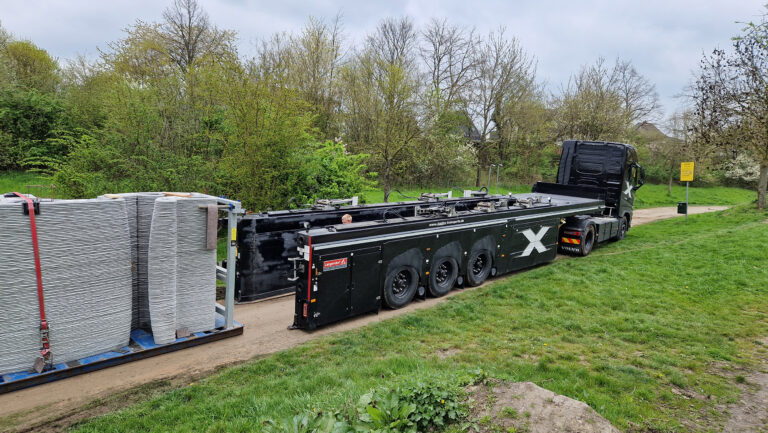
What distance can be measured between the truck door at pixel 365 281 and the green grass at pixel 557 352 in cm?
53

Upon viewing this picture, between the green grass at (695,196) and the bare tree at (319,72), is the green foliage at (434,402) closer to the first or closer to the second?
the bare tree at (319,72)

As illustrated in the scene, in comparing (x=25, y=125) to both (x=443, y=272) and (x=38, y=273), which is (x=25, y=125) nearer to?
(x=38, y=273)

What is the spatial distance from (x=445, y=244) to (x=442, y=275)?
0.73 m

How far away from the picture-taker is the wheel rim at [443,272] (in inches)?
341

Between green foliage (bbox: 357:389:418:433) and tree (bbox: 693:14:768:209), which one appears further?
tree (bbox: 693:14:768:209)

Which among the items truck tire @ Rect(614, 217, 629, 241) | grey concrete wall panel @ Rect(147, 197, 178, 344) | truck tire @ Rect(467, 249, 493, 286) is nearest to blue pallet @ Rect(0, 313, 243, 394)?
grey concrete wall panel @ Rect(147, 197, 178, 344)

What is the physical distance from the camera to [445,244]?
335 inches

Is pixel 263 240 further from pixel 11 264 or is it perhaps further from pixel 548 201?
pixel 548 201

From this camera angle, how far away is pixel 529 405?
3.57 m

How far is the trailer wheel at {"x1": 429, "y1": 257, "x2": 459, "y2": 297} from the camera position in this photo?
8.38m

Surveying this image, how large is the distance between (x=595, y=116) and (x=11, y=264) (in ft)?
96.3

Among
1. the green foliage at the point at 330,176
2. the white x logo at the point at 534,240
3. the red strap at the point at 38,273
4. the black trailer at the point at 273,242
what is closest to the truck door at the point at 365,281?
the black trailer at the point at 273,242

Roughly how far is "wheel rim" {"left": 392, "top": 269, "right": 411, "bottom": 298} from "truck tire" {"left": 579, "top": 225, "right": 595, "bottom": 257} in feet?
24.1

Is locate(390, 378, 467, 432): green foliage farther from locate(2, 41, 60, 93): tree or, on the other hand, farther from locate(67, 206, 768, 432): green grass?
locate(2, 41, 60, 93): tree
